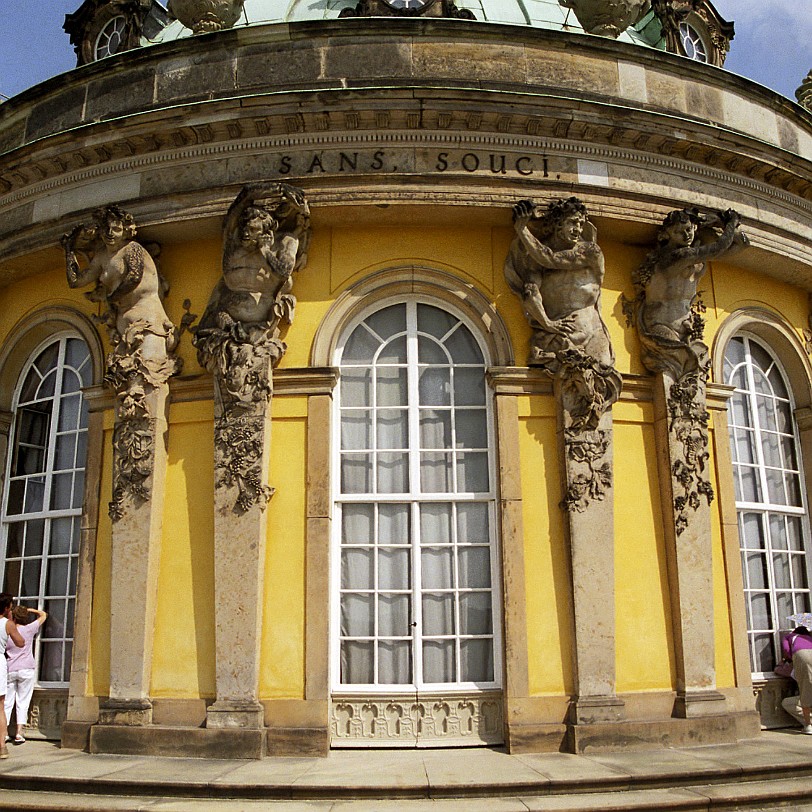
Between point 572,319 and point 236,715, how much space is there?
5387mm

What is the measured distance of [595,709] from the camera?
8844mm

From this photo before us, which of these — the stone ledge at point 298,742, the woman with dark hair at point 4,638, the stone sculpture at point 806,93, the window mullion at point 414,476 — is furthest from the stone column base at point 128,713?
the stone sculpture at point 806,93

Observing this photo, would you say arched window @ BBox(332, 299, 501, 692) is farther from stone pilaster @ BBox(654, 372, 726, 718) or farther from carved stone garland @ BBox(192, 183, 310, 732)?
stone pilaster @ BBox(654, 372, 726, 718)

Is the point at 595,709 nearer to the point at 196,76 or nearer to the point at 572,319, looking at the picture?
the point at 572,319

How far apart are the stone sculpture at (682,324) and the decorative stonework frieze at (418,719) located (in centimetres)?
311

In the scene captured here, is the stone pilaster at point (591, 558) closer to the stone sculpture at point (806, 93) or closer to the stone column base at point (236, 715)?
the stone column base at point (236, 715)

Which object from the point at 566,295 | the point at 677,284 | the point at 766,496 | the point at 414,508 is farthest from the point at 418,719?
the point at 677,284

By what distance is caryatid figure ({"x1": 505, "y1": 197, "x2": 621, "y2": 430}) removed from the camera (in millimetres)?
9484

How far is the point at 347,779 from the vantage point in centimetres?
766

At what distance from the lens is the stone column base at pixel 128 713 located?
29.5ft

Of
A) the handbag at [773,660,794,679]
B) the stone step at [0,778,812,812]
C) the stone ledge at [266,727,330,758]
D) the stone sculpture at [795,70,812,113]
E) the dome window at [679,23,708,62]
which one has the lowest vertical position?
the stone step at [0,778,812,812]

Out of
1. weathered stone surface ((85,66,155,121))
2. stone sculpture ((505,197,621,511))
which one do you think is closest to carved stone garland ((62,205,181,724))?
weathered stone surface ((85,66,155,121))

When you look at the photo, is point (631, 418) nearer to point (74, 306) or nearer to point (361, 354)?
point (361, 354)

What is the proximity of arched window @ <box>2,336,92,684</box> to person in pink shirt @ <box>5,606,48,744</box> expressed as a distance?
1.52ft
